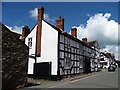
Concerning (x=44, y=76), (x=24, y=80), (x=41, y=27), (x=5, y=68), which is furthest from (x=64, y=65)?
(x=5, y=68)

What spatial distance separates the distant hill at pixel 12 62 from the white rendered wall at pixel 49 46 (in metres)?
9.29

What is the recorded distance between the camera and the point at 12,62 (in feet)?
57.6

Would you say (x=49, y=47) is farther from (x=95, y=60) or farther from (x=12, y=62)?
(x=95, y=60)

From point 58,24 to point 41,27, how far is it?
6.52 metres

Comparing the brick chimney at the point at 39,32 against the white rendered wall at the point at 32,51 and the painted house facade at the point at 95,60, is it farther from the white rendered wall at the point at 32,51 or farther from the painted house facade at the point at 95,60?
the painted house facade at the point at 95,60

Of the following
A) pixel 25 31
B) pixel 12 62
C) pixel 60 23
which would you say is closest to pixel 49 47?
pixel 25 31

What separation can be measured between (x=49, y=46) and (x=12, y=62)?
12.2 meters

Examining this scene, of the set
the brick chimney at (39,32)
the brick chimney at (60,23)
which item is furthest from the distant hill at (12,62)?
the brick chimney at (60,23)

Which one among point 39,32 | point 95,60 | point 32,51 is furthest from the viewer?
point 95,60

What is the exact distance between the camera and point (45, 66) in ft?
94.9

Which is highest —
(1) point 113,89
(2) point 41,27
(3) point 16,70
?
(2) point 41,27

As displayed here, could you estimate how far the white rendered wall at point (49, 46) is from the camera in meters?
28.7

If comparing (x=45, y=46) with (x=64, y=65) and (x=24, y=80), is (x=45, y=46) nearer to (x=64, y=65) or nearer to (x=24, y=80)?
(x=64, y=65)

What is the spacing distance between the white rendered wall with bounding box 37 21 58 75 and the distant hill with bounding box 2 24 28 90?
9288 millimetres
